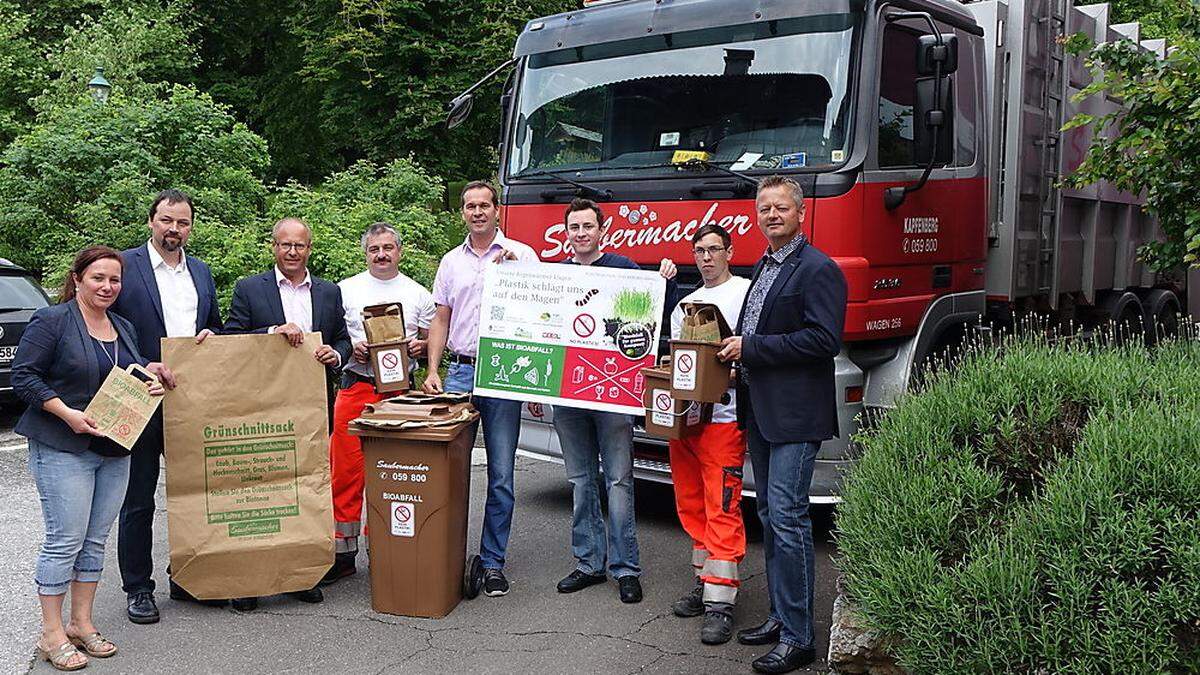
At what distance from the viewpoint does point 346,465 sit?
5621 mm

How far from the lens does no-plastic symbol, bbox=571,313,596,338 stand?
5.29 metres

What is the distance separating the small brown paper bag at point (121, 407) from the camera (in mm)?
4391

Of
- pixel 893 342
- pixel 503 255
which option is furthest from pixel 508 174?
pixel 893 342

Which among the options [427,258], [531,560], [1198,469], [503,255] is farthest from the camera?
[427,258]

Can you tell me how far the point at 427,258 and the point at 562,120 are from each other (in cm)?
518

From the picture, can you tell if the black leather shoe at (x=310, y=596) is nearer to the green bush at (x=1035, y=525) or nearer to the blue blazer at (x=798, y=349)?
the blue blazer at (x=798, y=349)

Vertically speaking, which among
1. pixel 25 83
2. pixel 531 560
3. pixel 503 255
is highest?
pixel 25 83

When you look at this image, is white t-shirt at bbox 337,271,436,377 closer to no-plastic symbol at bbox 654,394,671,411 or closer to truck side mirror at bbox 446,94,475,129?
no-plastic symbol at bbox 654,394,671,411

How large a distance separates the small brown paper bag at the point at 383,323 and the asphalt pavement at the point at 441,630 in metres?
1.28

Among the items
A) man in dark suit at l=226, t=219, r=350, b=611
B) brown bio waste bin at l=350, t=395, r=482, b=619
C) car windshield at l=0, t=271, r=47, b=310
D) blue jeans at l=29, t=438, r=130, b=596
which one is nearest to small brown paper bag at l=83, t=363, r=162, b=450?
blue jeans at l=29, t=438, r=130, b=596

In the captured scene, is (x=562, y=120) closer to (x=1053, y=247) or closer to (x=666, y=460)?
(x=666, y=460)

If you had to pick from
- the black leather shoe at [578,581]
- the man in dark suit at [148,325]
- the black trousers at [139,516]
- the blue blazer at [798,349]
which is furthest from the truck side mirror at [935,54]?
the black trousers at [139,516]

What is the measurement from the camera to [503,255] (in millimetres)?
5465

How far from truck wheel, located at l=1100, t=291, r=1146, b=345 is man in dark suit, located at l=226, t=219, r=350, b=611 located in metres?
5.83
